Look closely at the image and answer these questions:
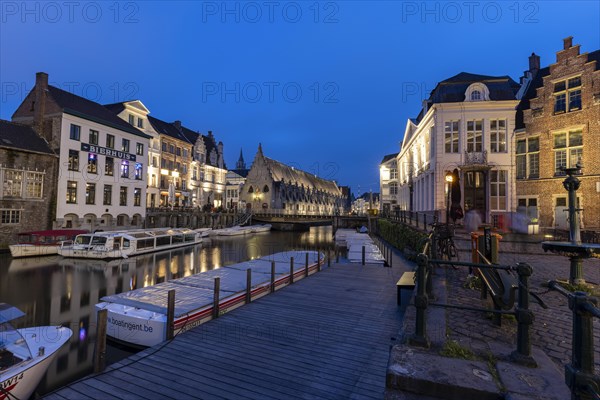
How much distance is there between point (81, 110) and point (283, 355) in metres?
36.7

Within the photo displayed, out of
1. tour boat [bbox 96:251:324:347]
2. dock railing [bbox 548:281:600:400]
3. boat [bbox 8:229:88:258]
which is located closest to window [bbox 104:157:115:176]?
boat [bbox 8:229:88:258]

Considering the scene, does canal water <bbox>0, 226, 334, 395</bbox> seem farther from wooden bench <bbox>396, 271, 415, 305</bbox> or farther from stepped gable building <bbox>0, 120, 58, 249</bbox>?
wooden bench <bbox>396, 271, 415, 305</bbox>

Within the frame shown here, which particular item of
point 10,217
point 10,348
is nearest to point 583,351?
point 10,348

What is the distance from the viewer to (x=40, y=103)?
1188 inches

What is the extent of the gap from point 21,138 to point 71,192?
20.1ft

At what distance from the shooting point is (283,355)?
6203mm

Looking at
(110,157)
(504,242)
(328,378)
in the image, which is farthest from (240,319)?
(110,157)

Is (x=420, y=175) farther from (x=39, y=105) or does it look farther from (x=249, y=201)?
(x=249, y=201)

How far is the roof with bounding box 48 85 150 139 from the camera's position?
3072 centimetres

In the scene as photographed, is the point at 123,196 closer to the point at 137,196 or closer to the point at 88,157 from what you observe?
the point at 137,196

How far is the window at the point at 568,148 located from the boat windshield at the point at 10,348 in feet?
97.3

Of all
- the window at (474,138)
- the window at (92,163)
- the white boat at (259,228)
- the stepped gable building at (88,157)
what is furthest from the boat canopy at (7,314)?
the white boat at (259,228)

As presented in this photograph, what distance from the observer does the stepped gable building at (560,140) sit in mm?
21688

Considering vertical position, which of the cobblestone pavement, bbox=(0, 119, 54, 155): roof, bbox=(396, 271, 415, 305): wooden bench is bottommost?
bbox=(396, 271, 415, 305): wooden bench
